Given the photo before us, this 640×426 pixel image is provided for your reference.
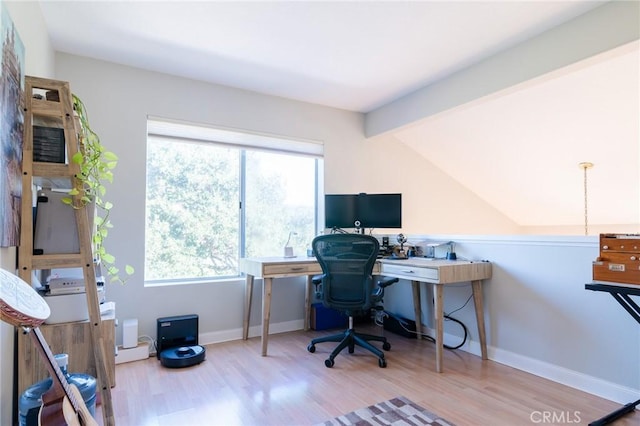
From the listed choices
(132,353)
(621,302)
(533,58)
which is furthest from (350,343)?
(533,58)

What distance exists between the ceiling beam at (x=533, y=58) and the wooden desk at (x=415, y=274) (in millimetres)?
1449

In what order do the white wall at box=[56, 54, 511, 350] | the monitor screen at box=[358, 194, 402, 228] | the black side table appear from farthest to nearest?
1. the monitor screen at box=[358, 194, 402, 228]
2. the white wall at box=[56, 54, 511, 350]
3. the black side table

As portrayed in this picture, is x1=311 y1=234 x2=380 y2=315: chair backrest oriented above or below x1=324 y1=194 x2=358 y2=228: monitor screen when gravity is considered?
below

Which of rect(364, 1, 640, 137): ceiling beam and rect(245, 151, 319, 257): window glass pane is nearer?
rect(364, 1, 640, 137): ceiling beam

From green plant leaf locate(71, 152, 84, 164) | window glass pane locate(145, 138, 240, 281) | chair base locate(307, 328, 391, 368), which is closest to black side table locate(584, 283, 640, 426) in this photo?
chair base locate(307, 328, 391, 368)

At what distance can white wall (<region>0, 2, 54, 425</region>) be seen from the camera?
1.57 metres

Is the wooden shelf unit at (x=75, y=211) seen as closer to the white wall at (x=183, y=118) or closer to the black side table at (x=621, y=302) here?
the white wall at (x=183, y=118)

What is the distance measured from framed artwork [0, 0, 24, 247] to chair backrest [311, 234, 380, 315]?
185 centimetres

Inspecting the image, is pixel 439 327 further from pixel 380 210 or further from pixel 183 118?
pixel 183 118

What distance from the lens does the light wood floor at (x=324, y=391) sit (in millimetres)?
2000

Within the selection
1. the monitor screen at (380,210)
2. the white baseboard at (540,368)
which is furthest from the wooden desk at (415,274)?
the monitor screen at (380,210)

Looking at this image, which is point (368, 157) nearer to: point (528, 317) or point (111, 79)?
point (528, 317)

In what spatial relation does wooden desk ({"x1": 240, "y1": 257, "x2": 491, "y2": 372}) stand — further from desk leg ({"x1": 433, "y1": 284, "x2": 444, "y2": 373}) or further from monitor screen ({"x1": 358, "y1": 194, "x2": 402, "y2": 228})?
monitor screen ({"x1": 358, "y1": 194, "x2": 402, "y2": 228})

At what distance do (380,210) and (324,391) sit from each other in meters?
Result: 1.94
